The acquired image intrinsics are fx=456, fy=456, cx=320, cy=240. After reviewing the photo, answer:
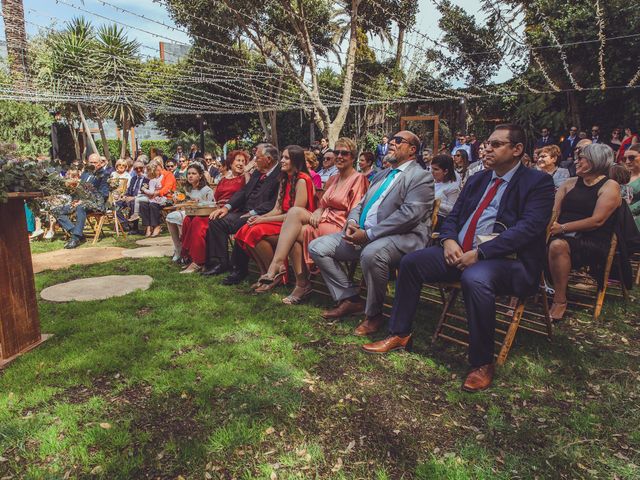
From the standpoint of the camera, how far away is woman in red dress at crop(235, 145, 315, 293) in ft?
15.3

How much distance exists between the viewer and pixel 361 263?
3533mm

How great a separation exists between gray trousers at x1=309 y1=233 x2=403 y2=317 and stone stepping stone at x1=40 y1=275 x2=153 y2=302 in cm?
209

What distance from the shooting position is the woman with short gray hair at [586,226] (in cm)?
385

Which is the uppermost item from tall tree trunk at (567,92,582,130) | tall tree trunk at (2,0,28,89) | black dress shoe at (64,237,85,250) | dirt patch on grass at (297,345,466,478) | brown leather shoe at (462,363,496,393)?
tall tree trunk at (2,0,28,89)

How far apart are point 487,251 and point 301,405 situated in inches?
59.8

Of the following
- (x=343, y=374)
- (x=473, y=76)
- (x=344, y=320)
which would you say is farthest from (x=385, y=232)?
(x=473, y=76)

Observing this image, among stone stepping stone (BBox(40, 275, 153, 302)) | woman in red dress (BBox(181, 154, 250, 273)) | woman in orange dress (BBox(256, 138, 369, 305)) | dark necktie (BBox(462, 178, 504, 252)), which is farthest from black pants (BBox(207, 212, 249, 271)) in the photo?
dark necktie (BBox(462, 178, 504, 252))

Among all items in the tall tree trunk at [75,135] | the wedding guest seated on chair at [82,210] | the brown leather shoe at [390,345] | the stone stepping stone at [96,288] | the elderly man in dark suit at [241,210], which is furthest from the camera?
the tall tree trunk at [75,135]

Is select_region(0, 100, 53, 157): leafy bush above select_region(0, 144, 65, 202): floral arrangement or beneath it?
above

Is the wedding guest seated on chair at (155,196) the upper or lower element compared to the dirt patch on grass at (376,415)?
upper

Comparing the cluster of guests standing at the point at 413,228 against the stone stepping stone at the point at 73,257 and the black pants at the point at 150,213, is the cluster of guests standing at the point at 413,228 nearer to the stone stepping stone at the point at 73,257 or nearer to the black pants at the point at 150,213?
the stone stepping stone at the point at 73,257

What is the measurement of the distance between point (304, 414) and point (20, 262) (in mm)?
2267

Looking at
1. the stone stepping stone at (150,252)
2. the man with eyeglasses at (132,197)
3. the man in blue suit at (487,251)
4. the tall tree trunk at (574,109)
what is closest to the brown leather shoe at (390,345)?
the man in blue suit at (487,251)

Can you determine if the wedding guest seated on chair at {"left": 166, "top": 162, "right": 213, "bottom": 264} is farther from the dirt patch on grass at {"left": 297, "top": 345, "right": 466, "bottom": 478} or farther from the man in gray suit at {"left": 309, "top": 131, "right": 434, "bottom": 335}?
the dirt patch on grass at {"left": 297, "top": 345, "right": 466, "bottom": 478}
